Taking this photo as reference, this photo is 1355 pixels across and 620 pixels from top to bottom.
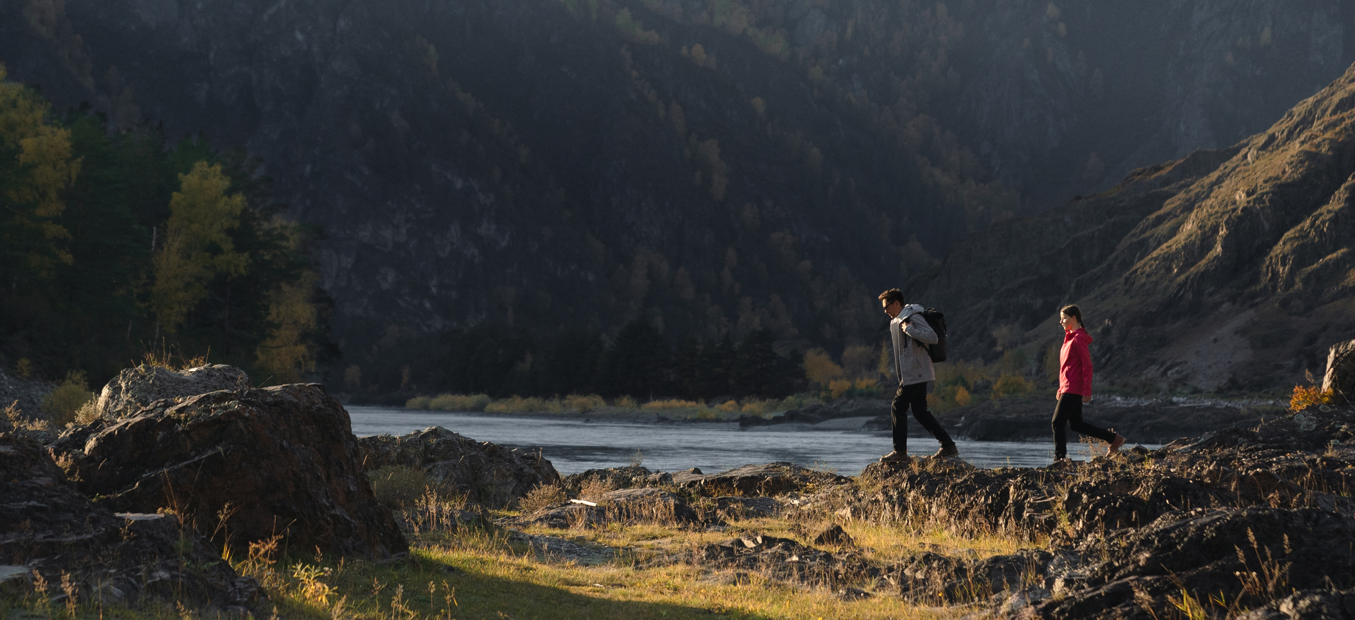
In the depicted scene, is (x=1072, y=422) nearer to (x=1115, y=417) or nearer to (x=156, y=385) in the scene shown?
(x=156, y=385)

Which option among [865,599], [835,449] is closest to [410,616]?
[865,599]

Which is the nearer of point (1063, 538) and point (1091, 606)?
point (1091, 606)

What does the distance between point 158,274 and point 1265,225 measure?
91.9 metres

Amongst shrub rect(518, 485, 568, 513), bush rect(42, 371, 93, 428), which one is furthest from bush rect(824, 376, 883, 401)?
shrub rect(518, 485, 568, 513)

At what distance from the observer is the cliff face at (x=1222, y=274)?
83312 millimetres

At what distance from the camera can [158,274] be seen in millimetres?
51688

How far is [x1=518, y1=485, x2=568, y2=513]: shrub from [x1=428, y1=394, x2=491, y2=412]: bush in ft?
388

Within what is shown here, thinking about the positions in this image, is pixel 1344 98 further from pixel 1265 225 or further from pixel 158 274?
pixel 158 274

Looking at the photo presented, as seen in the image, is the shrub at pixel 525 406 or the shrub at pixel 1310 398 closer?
the shrub at pixel 1310 398

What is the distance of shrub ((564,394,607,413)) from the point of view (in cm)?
11612

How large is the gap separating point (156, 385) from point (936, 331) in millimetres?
9876

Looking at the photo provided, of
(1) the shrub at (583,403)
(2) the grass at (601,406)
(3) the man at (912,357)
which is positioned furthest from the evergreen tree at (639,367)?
(3) the man at (912,357)

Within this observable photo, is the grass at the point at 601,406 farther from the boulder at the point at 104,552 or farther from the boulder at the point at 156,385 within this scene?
the boulder at the point at 104,552

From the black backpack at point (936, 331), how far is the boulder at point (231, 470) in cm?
665
